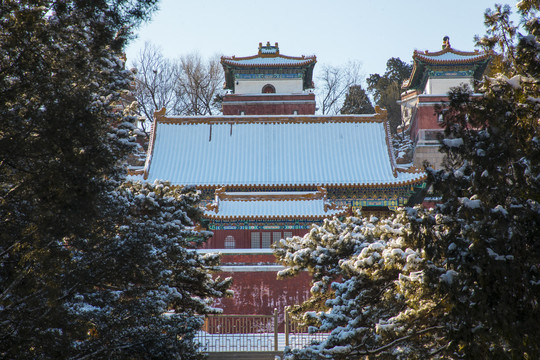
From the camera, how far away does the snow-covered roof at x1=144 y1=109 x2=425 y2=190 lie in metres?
22.9

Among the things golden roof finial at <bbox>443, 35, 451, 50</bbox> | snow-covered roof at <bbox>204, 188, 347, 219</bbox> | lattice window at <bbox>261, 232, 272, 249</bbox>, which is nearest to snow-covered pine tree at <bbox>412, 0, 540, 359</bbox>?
snow-covered roof at <bbox>204, 188, 347, 219</bbox>

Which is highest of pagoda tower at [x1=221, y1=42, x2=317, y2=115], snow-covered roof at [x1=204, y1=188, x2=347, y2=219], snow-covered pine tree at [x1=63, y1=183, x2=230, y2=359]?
pagoda tower at [x1=221, y1=42, x2=317, y2=115]

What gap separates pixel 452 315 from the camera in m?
6.59

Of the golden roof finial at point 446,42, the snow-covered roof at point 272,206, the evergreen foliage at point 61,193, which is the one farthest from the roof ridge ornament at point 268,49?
the evergreen foliage at point 61,193

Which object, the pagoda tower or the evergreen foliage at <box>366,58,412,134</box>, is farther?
the evergreen foliage at <box>366,58,412,134</box>

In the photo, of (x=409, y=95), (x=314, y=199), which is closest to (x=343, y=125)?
(x=314, y=199)

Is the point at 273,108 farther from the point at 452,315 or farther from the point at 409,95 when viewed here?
the point at 452,315

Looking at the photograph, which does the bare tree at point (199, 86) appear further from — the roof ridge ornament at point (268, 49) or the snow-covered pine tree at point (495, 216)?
the snow-covered pine tree at point (495, 216)

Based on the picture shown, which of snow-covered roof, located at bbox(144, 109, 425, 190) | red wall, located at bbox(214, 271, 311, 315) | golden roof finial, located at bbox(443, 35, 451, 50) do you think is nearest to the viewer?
red wall, located at bbox(214, 271, 311, 315)

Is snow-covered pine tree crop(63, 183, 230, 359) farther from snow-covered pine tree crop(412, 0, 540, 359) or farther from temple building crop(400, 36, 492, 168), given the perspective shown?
temple building crop(400, 36, 492, 168)

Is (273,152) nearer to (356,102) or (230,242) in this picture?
(230,242)

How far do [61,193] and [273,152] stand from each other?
18722 mm

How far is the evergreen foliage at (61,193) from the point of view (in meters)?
6.14

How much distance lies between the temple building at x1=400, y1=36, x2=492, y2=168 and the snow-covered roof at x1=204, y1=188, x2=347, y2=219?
1054cm
